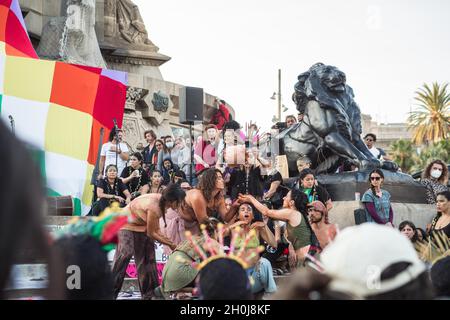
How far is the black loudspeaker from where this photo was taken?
1418 centimetres

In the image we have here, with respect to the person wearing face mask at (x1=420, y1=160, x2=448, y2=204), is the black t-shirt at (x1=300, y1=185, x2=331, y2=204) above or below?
below

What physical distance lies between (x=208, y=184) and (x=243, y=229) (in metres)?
0.62

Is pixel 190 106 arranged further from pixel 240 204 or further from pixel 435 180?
pixel 240 204

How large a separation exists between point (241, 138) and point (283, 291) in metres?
10.9

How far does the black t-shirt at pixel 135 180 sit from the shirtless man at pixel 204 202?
4.23 m

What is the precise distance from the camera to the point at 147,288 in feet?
27.8

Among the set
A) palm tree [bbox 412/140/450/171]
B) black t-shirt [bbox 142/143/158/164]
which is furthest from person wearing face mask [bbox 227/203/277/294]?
palm tree [bbox 412/140/450/171]

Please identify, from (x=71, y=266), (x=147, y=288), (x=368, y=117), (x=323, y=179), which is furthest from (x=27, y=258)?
(x=368, y=117)

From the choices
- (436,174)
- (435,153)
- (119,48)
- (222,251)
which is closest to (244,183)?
(436,174)

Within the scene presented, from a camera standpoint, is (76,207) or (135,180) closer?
(76,207)

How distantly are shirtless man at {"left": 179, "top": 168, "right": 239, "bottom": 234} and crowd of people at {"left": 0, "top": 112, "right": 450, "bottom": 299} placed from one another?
13 millimetres

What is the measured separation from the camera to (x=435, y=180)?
12.5 metres

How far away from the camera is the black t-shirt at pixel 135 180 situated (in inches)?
521

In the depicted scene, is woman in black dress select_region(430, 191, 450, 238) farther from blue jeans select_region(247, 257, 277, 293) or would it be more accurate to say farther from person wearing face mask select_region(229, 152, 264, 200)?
person wearing face mask select_region(229, 152, 264, 200)
